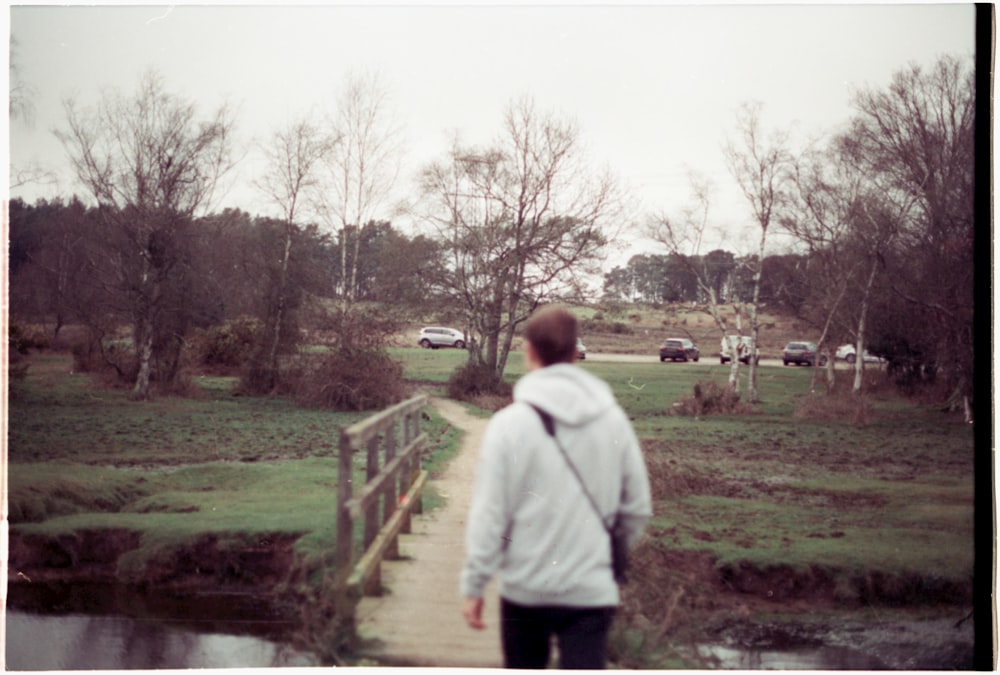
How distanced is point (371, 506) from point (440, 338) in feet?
5.03

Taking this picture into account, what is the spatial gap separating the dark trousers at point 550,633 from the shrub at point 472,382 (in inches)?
101

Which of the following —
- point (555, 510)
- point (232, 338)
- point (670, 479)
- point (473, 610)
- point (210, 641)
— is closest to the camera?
point (473, 610)

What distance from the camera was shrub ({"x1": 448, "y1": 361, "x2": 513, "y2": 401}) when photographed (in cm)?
562

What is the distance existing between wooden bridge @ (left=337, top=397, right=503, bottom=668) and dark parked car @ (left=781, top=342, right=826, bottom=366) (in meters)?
2.36

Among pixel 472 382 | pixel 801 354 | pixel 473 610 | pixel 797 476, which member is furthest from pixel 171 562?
pixel 801 354

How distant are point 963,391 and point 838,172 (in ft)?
6.03

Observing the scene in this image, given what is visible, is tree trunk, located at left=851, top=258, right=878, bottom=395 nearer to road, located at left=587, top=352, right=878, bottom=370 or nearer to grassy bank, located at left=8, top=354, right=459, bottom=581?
road, located at left=587, top=352, right=878, bottom=370

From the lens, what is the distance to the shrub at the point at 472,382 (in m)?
5.62

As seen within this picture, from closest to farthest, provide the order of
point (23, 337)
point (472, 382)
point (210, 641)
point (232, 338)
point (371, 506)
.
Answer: point (371, 506) → point (210, 641) → point (23, 337) → point (472, 382) → point (232, 338)

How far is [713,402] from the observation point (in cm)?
589

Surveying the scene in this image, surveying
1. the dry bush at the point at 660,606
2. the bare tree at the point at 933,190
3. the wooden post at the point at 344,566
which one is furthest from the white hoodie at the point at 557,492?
the bare tree at the point at 933,190

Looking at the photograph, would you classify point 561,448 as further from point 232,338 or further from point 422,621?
point 232,338

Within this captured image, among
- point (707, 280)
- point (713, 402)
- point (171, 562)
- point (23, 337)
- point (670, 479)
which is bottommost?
point (171, 562)

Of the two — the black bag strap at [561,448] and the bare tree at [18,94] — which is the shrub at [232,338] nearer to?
the bare tree at [18,94]
